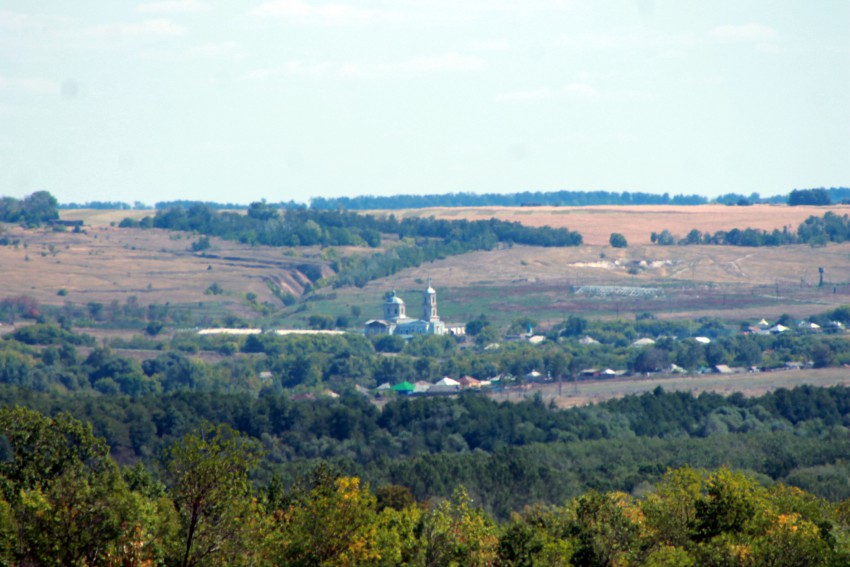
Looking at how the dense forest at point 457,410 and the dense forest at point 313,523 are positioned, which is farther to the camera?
the dense forest at point 457,410

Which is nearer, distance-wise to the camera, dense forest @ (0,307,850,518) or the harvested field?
dense forest @ (0,307,850,518)

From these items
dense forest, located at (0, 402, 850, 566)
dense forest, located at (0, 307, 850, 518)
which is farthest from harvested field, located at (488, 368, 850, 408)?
dense forest, located at (0, 402, 850, 566)

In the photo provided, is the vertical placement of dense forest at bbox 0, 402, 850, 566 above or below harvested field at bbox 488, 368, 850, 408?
above

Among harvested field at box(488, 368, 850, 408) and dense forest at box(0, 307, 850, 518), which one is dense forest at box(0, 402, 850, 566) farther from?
harvested field at box(488, 368, 850, 408)

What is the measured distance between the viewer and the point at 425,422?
11250cm

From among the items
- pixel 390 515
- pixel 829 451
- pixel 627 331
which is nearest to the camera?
pixel 390 515

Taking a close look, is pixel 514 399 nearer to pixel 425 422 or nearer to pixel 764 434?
pixel 425 422

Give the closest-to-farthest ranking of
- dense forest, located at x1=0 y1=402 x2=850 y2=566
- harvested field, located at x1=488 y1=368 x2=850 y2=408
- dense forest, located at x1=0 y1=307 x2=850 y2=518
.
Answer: dense forest, located at x1=0 y1=402 x2=850 y2=566, dense forest, located at x1=0 y1=307 x2=850 y2=518, harvested field, located at x1=488 y1=368 x2=850 y2=408

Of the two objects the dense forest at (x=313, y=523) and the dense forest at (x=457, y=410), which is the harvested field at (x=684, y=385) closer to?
the dense forest at (x=457, y=410)

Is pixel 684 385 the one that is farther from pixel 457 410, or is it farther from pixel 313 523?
pixel 313 523

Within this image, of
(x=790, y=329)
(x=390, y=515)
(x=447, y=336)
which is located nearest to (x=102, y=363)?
(x=447, y=336)

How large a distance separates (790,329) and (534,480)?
10888 centimetres

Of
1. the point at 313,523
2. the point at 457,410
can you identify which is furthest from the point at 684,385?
the point at 313,523

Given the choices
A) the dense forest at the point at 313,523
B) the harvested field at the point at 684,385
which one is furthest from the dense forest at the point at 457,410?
the harvested field at the point at 684,385
